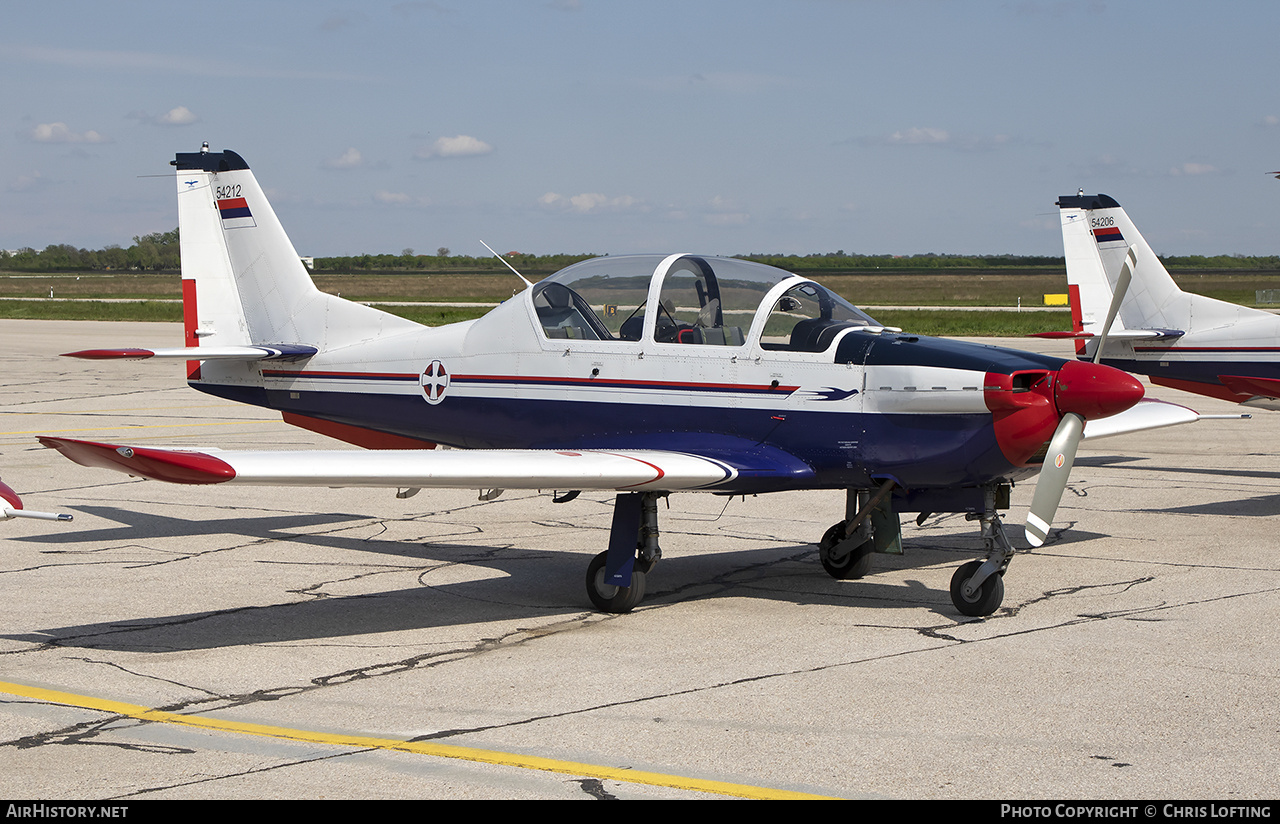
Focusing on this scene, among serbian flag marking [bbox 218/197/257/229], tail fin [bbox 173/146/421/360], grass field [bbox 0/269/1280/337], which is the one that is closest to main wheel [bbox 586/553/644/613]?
tail fin [bbox 173/146/421/360]

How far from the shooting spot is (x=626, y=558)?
826 cm

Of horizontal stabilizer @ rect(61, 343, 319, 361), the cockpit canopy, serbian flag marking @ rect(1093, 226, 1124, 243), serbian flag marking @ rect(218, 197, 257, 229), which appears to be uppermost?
serbian flag marking @ rect(1093, 226, 1124, 243)

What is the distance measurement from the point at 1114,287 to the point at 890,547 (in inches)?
377

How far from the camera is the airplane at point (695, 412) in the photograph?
755 centimetres

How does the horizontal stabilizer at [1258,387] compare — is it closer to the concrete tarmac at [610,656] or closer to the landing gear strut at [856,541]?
the concrete tarmac at [610,656]

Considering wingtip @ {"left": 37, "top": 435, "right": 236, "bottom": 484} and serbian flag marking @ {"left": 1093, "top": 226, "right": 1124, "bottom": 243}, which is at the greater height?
serbian flag marking @ {"left": 1093, "top": 226, "right": 1124, "bottom": 243}

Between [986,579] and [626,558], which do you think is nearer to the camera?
[986,579]

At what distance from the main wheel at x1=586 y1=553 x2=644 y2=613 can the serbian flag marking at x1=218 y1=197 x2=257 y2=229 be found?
5557 mm

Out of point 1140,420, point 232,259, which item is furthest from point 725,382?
point 232,259

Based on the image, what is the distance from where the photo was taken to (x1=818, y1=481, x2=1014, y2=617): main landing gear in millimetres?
7914

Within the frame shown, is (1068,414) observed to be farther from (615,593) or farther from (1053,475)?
(615,593)

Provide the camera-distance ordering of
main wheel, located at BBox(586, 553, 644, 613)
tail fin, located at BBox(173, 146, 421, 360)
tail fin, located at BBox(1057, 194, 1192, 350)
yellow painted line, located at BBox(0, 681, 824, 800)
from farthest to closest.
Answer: tail fin, located at BBox(1057, 194, 1192, 350) < tail fin, located at BBox(173, 146, 421, 360) < main wheel, located at BBox(586, 553, 644, 613) < yellow painted line, located at BBox(0, 681, 824, 800)

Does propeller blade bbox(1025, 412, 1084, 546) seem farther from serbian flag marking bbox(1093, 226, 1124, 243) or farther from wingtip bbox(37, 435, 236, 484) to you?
serbian flag marking bbox(1093, 226, 1124, 243)

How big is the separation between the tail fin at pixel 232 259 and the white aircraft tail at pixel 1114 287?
10357 millimetres
